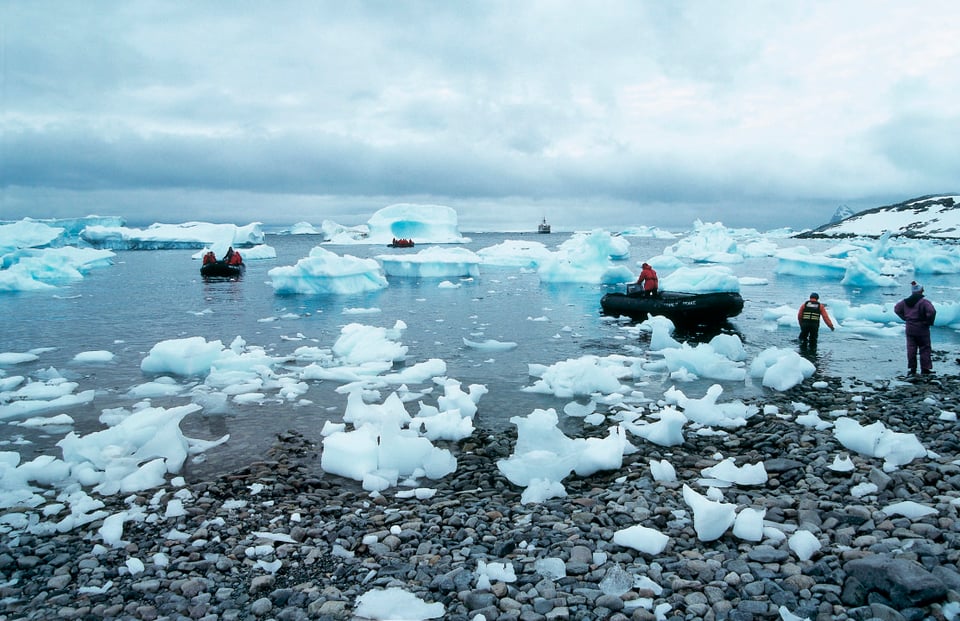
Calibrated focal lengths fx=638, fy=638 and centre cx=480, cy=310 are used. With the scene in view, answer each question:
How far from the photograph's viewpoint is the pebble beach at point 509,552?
10.7 ft

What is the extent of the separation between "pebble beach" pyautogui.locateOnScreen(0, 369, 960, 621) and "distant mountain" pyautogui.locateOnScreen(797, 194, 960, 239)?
9216cm

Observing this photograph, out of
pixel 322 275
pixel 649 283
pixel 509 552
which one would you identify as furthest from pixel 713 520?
pixel 322 275

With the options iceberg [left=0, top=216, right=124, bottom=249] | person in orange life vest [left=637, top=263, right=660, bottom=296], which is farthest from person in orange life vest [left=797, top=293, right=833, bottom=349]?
iceberg [left=0, top=216, right=124, bottom=249]

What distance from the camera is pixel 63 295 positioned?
23.8 metres

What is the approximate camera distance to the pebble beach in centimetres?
327

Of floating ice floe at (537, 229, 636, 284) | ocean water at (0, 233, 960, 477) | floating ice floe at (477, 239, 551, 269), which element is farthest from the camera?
floating ice floe at (477, 239, 551, 269)

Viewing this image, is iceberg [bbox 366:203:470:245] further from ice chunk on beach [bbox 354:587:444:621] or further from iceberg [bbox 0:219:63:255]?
ice chunk on beach [bbox 354:587:444:621]

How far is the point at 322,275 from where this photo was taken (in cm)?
2328

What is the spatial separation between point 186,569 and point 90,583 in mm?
517

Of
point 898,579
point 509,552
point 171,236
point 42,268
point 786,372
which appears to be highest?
point 171,236

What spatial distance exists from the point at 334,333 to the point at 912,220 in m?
109

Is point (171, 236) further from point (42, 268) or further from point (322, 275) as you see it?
point (322, 275)

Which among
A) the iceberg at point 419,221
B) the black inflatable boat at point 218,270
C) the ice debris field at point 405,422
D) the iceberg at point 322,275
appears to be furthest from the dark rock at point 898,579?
the iceberg at point 419,221

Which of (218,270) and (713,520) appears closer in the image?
(713,520)
